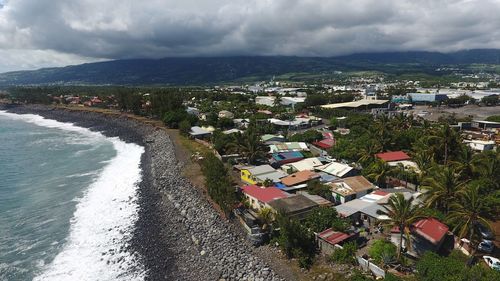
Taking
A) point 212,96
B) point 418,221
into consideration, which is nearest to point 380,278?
point 418,221

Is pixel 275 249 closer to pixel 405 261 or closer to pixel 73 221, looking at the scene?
pixel 405 261

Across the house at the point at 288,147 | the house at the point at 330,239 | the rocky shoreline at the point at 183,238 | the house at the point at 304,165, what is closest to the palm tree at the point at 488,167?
the house at the point at 304,165

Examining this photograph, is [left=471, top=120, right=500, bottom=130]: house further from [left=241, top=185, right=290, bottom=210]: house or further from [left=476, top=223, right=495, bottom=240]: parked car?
[left=241, top=185, right=290, bottom=210]: house

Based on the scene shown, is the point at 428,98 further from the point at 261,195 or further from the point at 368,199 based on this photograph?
the point at 261,195

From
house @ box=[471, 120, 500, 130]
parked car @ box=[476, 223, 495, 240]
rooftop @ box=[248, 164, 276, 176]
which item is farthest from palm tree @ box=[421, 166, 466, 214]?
house @ box=[471, 120, 500, 130]

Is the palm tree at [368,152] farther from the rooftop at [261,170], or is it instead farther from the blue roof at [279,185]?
the blue roof at [279,185]

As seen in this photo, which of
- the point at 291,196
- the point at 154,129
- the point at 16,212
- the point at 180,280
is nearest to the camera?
the point at 180,280

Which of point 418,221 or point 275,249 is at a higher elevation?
point 418,221
